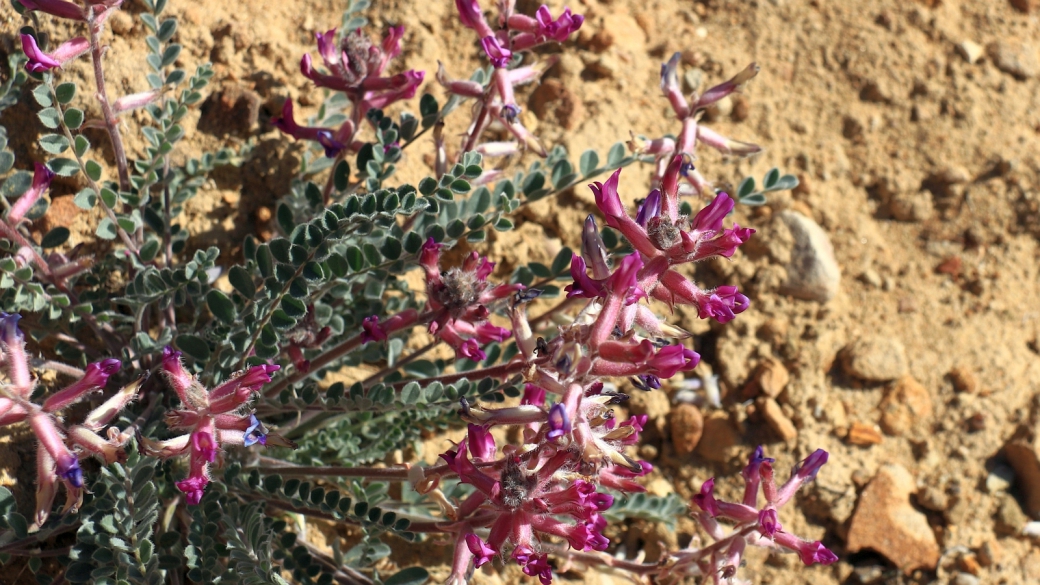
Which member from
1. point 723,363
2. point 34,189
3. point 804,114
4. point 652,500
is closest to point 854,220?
point 804,114

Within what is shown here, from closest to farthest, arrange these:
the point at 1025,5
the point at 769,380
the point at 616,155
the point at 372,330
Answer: the point at 372,330 → the point at 616,155 → the point at 769,380 → the point at 1025,5

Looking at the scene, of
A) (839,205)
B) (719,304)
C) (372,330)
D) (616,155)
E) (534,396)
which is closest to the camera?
(719,304)

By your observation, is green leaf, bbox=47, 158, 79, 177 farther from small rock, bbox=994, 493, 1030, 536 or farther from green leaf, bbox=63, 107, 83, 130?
small rock, bbox=994, 493, 1030, 536

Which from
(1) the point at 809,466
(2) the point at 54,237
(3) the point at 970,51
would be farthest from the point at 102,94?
(3) the point at 970,51

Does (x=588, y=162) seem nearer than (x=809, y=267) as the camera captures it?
Yes

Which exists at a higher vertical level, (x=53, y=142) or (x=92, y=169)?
(x=53, y=142)

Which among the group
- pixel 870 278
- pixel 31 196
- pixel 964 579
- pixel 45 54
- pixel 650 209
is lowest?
pixel 964 579

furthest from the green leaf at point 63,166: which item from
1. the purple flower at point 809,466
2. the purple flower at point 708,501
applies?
the purple flower at point 809,466

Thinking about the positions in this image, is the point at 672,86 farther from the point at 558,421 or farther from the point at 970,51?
the point at 970,51
